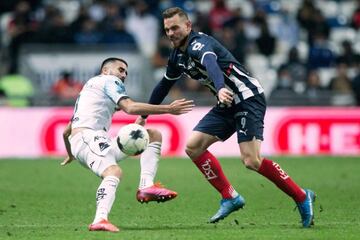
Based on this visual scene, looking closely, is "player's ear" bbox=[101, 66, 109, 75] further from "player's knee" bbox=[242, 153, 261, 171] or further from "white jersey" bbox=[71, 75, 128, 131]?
"player's knee" bbox=[242, 153, 261, 171]

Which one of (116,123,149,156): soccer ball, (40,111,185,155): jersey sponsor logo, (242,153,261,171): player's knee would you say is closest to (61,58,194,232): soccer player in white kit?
(116,123,149,156): soccer ball

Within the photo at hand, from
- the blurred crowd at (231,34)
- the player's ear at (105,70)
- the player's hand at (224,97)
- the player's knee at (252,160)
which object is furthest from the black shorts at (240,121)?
the blurred crowd at (231,34)

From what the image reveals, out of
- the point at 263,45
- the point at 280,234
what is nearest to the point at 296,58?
the point at 263,45

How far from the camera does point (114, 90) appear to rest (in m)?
9.34

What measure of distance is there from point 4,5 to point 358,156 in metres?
8.88

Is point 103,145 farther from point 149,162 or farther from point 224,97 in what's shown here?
point 224,97

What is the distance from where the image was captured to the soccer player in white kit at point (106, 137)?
9.00 metres

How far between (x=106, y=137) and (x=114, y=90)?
1.58 feet

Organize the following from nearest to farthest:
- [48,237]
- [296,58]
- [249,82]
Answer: [48,237], [249,82], [296,58]

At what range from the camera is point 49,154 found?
1905cm

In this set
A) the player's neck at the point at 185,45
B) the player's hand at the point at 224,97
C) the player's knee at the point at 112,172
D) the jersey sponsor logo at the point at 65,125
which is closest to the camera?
the player's hand at the point at 224,97

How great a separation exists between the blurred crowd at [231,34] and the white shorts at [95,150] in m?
10.1

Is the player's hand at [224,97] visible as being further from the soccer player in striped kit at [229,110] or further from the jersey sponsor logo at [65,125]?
the jersey sponsor logo at [65,125]

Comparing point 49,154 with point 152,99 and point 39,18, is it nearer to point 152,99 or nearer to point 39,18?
point 39,18
